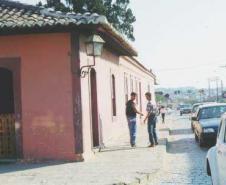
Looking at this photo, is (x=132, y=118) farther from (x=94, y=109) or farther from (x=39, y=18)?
(x=39, y=18)

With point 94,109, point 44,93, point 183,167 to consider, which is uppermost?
point 44,93

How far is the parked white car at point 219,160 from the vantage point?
7.06m

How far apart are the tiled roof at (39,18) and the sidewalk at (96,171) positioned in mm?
3237

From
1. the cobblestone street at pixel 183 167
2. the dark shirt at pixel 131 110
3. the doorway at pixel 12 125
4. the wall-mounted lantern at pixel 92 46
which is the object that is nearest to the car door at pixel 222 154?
the cobblestone street at pixel 183 167

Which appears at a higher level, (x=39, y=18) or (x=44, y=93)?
(x=39, y=18)

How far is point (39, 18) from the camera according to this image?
12.8 metres

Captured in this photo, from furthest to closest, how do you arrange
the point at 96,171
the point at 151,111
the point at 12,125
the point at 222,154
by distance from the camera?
the point at 151,111
the point at 12,125
the point at 96,171
the point at 222,154

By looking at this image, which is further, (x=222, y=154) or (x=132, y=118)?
(x=132, y=118)

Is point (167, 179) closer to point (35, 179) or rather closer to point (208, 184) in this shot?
point (208, 184)

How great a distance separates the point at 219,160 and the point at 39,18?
688 centimetres

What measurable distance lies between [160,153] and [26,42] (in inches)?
177

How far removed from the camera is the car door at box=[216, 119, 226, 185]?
23.0 ft

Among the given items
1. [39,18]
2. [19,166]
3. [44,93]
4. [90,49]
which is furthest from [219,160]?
[39,18]

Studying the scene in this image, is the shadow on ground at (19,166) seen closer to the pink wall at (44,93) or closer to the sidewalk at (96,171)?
the sidewalk at (96,171)
